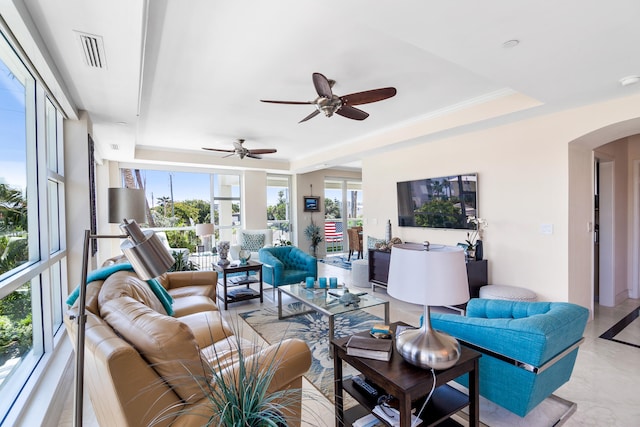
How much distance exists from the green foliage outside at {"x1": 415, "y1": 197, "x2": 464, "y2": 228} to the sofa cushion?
4009mm

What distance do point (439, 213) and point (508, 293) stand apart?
1511mm

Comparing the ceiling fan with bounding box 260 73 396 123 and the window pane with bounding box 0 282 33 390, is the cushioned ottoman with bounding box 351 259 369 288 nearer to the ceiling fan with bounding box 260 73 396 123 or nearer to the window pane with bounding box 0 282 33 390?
the ceiling fan with bounding box 260 73 396 123

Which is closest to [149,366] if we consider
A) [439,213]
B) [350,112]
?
[350,112]

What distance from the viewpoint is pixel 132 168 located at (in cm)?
642

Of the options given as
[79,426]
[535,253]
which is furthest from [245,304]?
[535,253]

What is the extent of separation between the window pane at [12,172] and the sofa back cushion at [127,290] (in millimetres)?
490

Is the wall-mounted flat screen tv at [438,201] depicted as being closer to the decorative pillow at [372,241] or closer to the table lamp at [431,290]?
the decorative pillow at [372,241]

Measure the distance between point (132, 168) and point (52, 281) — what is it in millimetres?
4576

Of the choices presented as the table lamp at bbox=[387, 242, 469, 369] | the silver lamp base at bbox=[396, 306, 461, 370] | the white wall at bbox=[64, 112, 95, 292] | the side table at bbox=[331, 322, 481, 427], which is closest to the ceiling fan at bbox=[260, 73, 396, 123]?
the table lamp at bbox=[387, 242, 469, 369]

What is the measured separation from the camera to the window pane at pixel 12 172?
165cm

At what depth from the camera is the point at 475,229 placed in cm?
422

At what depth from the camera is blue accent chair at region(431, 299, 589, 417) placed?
1625 millimetres

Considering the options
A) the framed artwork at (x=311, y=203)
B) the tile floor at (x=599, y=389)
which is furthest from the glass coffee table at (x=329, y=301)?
the framed artwork at (x=311, y=203)

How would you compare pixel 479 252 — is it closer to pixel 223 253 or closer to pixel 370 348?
pixel 370 348
